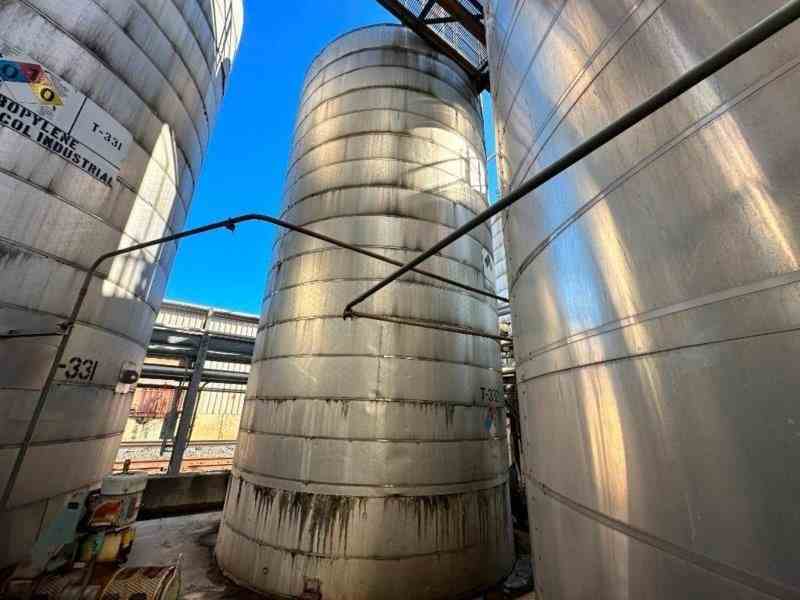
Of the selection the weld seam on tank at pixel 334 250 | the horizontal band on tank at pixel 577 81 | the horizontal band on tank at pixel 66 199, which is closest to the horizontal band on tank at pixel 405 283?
the weld seam on tank at pixel 334 250

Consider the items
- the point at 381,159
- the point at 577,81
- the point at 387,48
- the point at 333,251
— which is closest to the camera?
the point at 577,81

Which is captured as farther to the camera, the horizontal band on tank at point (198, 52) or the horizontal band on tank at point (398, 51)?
the horizontal band on tank at point (398, 51)

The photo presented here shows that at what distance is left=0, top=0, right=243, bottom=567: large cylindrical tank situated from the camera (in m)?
4.23

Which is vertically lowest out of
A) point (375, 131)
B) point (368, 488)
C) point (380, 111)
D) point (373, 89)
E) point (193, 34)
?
point (368, 488)

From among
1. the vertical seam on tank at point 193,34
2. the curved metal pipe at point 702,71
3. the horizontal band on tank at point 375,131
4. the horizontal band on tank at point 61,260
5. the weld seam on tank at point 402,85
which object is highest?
the weld seam on tank at point 402,85

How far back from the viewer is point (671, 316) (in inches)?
61.1

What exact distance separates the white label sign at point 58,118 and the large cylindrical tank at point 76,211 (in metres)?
0.01

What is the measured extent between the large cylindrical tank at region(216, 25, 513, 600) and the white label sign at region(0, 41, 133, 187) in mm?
3444

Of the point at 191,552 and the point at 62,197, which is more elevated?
the point at 62,197

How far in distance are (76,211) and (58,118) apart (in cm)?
120

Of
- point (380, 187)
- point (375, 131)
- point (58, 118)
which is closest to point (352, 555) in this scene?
point (380, 187)

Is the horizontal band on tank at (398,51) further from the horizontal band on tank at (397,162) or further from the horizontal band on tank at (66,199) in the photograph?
the horizontal band on tank at (66,199)

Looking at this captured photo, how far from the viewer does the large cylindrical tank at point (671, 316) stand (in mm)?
1212

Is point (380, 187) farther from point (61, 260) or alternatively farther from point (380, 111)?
point (61, 260)
